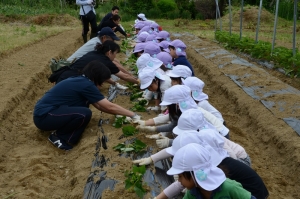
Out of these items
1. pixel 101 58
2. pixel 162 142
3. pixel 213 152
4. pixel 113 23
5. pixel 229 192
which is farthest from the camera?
pixel 113 23

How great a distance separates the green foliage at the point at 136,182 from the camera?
3290 millimetres

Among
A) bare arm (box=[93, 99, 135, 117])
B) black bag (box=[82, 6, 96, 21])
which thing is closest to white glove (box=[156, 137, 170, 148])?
bare arm (box=[93, 99, 135, 117])

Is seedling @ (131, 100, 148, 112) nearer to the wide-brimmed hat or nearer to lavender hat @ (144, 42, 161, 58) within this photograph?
lavender hat @ (144, 42, 161, 58)

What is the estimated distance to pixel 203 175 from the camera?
241 cm

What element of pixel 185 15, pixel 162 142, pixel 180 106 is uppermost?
pixel 180 106

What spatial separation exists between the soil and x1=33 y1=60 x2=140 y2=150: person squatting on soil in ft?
0.53

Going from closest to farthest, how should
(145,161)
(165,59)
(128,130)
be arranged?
(145,161)
(128,130)
(165,59)

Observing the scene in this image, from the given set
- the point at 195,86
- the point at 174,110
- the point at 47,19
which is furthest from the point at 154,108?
the point at 47,19

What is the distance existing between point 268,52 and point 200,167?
25.2 ft

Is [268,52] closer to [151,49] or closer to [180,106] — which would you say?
[151,49]

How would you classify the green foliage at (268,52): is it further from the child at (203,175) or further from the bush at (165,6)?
the bush at (165,6)

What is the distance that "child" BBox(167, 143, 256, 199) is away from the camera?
2.42 metres

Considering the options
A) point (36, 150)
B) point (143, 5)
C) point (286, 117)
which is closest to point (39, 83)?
point (36, 150)

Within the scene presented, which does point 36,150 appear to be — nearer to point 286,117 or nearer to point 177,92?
point 177,92
